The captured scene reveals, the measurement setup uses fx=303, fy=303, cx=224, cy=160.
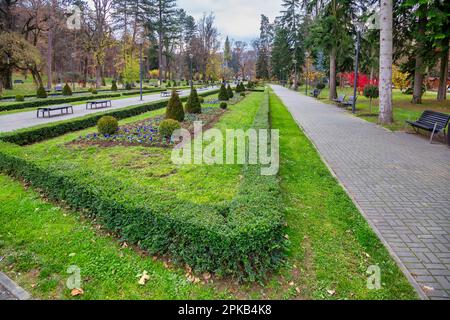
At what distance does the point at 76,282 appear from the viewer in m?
3.22

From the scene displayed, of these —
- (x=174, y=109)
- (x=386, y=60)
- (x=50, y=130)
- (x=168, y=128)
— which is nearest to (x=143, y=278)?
(x=168, y=128)

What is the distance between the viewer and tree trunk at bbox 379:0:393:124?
11914 millimetres

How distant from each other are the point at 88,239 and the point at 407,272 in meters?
3.90

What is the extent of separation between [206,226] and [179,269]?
2.09 ft

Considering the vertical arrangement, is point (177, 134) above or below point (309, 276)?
above

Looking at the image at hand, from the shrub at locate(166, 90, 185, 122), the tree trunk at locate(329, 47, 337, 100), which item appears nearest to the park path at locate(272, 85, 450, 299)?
the shrub at locate(166, 90, 185, 122)

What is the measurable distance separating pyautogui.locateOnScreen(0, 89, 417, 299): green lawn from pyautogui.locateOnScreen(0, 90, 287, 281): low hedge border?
0.54 feet

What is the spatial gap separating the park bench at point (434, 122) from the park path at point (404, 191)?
0.43m

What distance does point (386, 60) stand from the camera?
1220cm

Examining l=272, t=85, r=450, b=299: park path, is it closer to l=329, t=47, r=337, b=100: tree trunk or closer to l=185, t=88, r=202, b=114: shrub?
l=185, t=88, r=202, b=114: shrub
